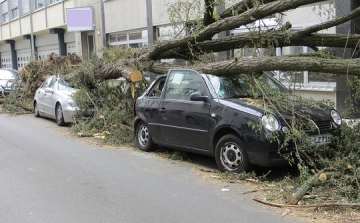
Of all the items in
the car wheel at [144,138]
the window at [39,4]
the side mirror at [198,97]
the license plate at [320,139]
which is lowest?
the car wheel at [144,138]

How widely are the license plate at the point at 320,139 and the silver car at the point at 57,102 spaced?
A: 737 centimetres

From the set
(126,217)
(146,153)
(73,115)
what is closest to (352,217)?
(126,217)

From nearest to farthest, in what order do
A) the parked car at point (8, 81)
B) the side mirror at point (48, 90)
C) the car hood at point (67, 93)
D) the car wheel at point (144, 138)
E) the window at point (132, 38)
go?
the car wheel at point (144, 138), the car hood at point (67, 93), the side mirror at point (48, 90), the parked car at point (8, 81), the window at point (132, 38)

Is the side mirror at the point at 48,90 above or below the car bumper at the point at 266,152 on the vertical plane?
above

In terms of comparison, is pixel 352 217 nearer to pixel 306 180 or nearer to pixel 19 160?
pixel 306 180

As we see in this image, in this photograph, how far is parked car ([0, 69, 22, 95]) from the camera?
17.1 meters

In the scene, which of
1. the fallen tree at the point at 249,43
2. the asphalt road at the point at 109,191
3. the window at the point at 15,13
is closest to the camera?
the asphalt road at the point at 109,191

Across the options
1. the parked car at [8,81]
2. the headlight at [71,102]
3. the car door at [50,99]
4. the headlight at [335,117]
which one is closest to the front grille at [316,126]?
the headlight at [335,117]

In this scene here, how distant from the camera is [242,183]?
6.23m

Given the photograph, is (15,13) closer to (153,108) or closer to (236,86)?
(153,108)

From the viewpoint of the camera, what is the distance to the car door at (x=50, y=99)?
13.1 metres

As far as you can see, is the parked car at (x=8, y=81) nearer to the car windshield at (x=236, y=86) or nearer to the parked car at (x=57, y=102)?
the parked car at (x=57, y=102)

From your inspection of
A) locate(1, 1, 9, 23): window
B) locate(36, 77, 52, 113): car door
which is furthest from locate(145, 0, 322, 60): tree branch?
locate(1, 1, 9, 23): window

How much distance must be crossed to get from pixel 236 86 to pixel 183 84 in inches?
39.2
